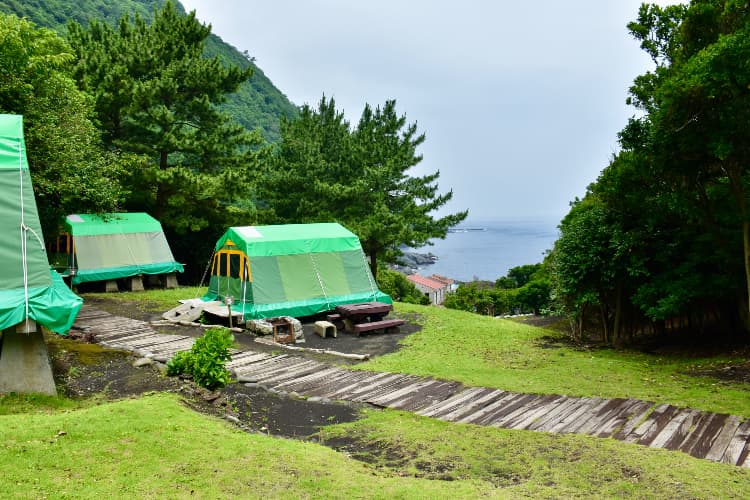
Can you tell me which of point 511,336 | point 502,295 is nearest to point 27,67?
point 511,336

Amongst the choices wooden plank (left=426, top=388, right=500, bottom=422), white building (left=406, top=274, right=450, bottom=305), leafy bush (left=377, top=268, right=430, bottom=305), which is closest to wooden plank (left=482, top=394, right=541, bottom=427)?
wooden plank (left=426, top=388, right=500, bottom=422)

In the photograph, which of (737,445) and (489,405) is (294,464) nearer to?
(489,405)

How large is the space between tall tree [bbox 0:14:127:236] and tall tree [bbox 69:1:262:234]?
267 inches

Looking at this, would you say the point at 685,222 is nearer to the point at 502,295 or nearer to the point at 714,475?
the point at 714,475

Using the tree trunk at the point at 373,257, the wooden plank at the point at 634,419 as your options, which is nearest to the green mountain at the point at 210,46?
the tree trunk at the point at 373,257

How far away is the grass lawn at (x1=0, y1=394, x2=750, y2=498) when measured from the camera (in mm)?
4535

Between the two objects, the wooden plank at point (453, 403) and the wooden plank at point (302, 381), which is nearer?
the wooden plank at point (453, 403)

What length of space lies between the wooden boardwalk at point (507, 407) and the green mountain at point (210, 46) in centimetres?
3203

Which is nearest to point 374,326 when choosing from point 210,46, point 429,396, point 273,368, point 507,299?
point 273,368

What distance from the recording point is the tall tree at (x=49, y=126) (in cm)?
1213

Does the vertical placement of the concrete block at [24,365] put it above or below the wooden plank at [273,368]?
above

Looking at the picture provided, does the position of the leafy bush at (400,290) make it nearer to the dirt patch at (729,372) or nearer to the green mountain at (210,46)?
the green mountain at (210,46)

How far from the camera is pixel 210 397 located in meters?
7.54

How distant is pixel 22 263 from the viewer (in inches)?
283
